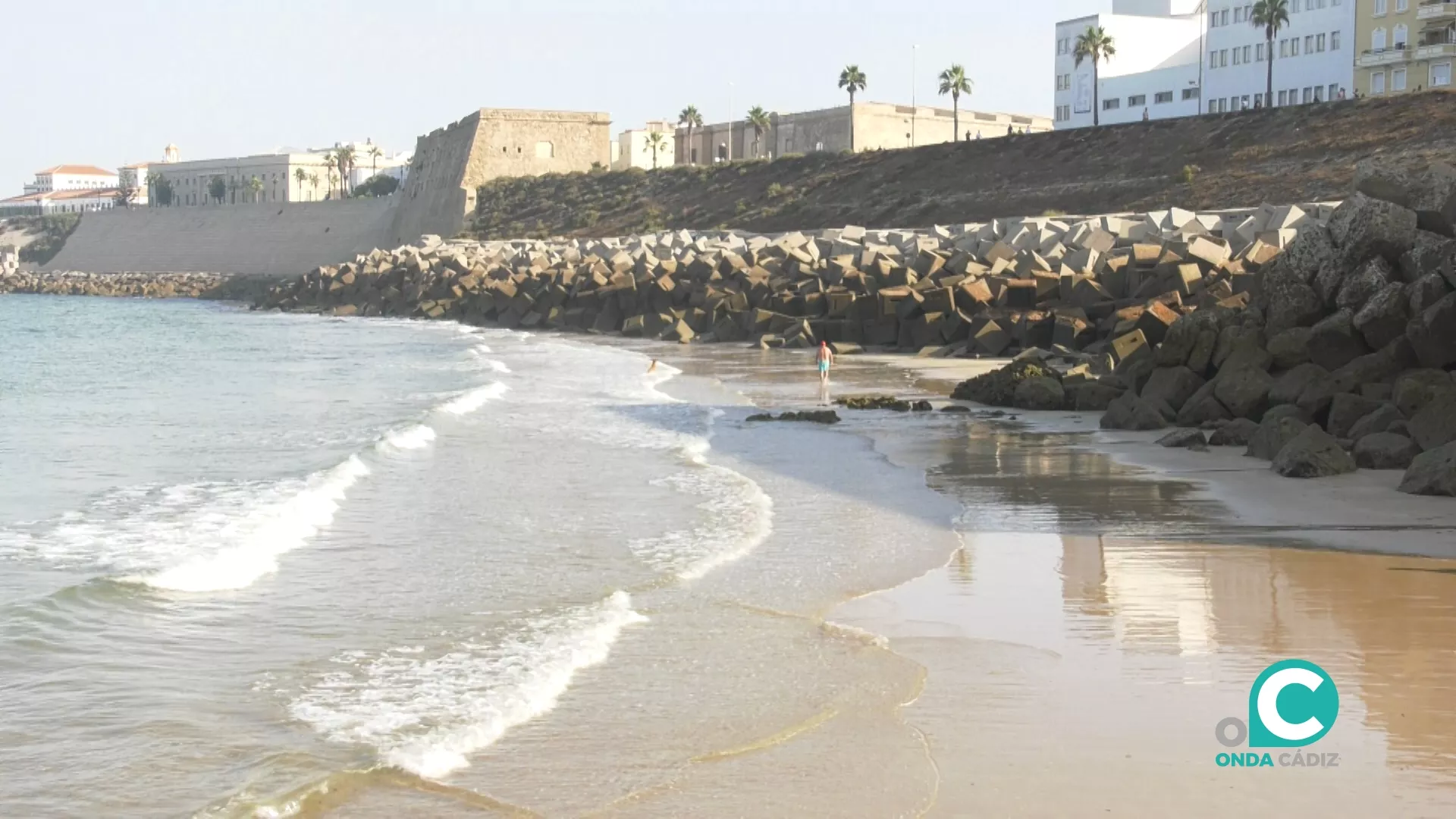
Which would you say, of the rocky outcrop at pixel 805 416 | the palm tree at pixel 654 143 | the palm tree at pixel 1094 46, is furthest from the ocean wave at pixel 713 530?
the palm tree at pixel 654 143

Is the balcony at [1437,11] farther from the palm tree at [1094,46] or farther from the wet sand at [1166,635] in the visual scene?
the wet sand at [1166,635]

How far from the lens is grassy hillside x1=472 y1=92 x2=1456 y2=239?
35625 millimetres

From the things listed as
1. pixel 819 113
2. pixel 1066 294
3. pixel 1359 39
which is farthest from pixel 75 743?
pixel 819 113

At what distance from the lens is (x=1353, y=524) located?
726 centimetres

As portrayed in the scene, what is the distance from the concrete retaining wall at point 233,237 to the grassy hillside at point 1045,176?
18.2 metres

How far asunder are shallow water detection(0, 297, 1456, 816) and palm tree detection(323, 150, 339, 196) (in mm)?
96285

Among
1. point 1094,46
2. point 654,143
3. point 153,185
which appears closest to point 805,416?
point 1094,46

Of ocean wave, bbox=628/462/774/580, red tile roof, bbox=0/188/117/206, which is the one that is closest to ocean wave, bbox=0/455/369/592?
ocean wave, bbox=628/462/774/580

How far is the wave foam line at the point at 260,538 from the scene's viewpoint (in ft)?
21.0

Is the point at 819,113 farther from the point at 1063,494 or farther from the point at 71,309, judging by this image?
the point at 1063,494

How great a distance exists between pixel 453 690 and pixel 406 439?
736cm

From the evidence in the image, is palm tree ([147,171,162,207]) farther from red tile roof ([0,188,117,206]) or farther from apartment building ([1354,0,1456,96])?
apartment building ([1354,0,1456,96])

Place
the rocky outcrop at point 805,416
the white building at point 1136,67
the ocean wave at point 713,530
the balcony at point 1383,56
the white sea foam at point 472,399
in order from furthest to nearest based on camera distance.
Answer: the white building at point 1136,67
the balcony at point 1383,56
the white sea foam at point 472,399
the rocky outcrop at point 805,416
the ocean wave at point 713,530

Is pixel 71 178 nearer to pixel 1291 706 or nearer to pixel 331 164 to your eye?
pixel 331 164
